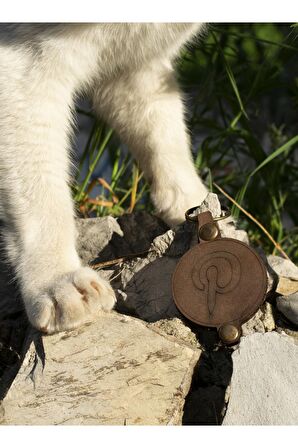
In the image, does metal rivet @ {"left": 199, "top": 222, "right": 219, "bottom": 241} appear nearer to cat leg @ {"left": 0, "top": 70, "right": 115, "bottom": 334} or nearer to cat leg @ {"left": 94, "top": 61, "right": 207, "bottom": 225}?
cat leg @ {"left": 0, "top": 70, "right": 115, "bottom": 334}

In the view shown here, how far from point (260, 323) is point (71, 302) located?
1.35 feet

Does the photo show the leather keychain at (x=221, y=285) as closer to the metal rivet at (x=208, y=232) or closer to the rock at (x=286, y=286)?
the metal rivet at (x=208, y=232)

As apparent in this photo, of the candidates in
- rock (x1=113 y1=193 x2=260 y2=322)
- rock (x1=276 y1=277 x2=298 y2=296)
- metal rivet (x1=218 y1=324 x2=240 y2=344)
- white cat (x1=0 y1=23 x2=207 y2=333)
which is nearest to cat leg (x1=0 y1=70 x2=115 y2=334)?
white cat (x1=0 y1=23 x2=207 y2=333)

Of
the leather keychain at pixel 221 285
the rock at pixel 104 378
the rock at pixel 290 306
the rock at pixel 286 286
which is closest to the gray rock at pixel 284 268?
the rock at pixel 286 286

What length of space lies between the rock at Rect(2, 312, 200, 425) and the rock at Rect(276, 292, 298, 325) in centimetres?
25

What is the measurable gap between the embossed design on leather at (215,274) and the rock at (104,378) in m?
0.13

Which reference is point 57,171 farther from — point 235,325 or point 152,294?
point 235,325

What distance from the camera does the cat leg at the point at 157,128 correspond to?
214 centimetres

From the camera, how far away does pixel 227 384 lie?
1594 millimetres

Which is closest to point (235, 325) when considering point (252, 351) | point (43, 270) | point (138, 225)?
point (252, 351)

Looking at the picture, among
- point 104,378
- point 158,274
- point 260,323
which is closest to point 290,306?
point 260,323

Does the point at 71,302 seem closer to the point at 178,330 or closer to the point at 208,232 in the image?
the point at 178,330

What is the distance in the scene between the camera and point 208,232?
5.52ft

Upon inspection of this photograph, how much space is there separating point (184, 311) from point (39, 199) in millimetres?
451
